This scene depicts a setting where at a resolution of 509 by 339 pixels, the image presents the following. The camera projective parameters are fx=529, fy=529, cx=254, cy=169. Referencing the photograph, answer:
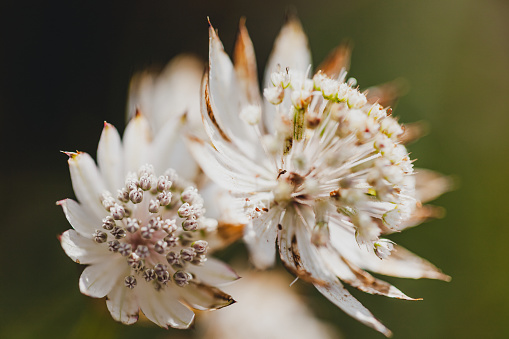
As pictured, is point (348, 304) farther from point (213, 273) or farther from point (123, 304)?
Answer: point (123, 304)

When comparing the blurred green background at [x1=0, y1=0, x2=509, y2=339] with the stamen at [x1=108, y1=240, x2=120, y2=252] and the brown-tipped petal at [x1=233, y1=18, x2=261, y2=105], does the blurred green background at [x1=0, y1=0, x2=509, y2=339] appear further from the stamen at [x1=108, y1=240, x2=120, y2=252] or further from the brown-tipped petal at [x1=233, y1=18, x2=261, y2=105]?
the brown-tipped petal at [x1=233, y1=18, x2=261, y2=105]

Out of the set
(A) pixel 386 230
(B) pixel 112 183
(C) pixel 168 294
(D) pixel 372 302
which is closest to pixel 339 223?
(A) pixel 386 230

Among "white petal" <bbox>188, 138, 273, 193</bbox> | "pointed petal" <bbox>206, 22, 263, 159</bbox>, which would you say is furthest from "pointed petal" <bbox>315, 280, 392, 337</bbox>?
"pointed petal" <bbox>206, 22, 263, 159</bbox>

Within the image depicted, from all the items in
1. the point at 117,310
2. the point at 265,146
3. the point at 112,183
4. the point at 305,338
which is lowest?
the point at 305,338

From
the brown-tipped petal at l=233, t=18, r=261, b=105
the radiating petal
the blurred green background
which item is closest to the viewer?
the brown-tipped petal at l=233, t=18, r=261, b=105

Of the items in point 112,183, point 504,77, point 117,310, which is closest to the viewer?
point 117,310

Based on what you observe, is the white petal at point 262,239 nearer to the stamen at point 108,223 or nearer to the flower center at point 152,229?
the flower center at point 152,229

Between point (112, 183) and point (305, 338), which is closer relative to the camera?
point (112, 183)

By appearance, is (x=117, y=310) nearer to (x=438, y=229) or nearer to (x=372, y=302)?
(x=372, y=302)

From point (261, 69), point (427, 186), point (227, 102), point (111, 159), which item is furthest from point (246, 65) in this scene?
point (261, 69)
